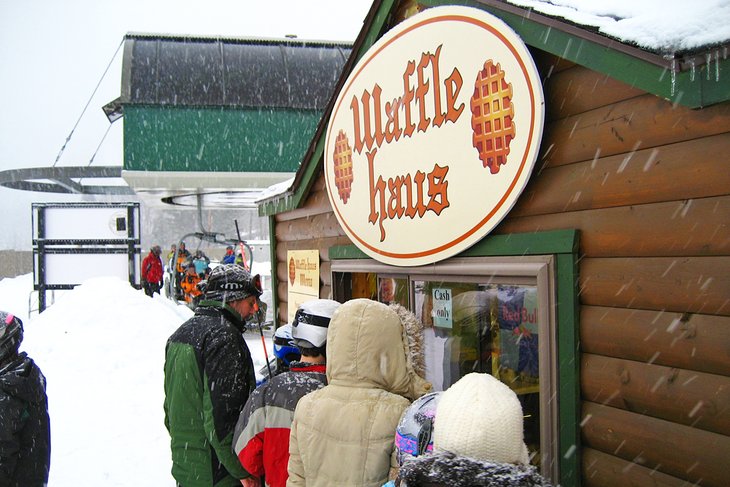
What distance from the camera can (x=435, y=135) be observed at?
3.29 m

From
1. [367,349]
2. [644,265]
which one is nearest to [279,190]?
[367,349]

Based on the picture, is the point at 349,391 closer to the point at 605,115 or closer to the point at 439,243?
the point at 439,243

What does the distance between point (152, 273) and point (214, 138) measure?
540cm

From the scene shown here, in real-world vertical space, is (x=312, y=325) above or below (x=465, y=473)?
above

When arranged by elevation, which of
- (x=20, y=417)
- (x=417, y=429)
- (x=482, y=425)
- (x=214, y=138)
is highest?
(x=214, y=138)

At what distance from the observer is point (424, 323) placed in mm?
3945

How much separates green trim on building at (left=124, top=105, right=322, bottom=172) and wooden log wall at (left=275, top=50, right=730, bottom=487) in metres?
11.6

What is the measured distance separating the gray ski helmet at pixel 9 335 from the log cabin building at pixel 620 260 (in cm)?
237

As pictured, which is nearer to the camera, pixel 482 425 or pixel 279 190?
pixel 482 425

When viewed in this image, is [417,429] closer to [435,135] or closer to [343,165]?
[435,135]

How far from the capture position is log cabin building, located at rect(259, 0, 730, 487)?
204cm

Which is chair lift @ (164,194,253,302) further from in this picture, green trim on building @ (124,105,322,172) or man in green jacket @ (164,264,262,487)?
man in green jacket @ (164,264,262,487)

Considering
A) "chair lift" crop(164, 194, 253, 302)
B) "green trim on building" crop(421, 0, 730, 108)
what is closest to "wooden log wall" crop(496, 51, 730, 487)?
"green trim on building" crop(421, 0, 730, 108)

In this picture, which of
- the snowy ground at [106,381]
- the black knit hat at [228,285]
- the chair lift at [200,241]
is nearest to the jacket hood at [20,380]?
the black knit hat at [228,285]
